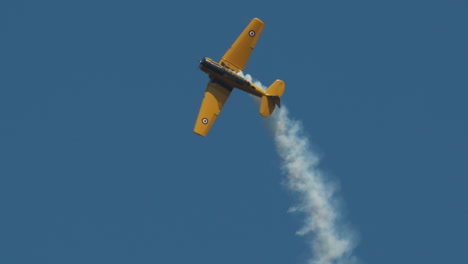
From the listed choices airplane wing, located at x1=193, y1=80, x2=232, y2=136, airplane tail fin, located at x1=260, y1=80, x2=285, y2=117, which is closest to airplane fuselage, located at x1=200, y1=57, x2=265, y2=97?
airplane wing, located at x1=193, y1=80, x2=232, y2=136

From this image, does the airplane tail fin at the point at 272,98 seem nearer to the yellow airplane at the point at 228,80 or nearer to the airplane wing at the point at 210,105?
the yellow airplane at the point at 228,80

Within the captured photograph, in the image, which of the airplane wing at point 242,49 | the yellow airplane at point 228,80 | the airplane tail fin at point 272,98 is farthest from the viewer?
the airplane wing at point 242,49

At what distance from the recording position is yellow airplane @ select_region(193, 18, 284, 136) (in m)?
83.2

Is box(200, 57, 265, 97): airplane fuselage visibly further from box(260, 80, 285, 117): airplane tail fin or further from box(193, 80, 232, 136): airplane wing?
box(260, 80, 285, 117): airplane tail fin

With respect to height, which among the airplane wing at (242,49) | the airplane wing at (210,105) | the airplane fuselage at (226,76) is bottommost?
the airplane wing at (210,105)

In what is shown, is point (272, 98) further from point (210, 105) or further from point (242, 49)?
point (210, 105)

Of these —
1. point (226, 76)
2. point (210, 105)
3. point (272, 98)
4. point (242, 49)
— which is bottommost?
point (210, 105)

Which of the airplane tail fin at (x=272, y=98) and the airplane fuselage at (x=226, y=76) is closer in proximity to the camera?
the airplane tail fin at (x=272, y=98)

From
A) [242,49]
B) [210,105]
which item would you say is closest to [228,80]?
[210,105]

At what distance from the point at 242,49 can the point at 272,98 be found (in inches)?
128

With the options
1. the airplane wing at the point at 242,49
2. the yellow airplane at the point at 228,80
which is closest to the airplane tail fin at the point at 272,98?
the yellow airplane at the point at 228,80

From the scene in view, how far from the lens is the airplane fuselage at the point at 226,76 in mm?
83188

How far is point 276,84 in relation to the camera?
272 ft

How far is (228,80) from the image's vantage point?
274ft
